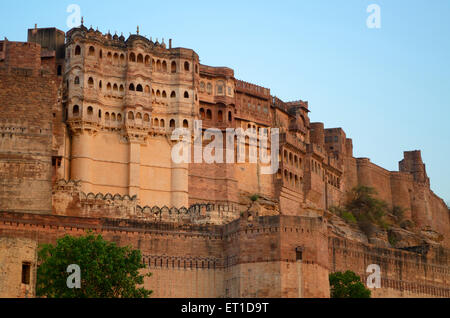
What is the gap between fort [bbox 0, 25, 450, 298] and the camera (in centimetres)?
4969

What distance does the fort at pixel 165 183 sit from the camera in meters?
49.7

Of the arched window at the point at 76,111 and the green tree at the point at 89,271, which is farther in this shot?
the arched window at the point at 76,111

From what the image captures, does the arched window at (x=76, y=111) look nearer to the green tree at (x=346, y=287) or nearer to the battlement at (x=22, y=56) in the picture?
the battlement at (x=22, y=56)

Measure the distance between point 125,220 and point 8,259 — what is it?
15599 millimetres

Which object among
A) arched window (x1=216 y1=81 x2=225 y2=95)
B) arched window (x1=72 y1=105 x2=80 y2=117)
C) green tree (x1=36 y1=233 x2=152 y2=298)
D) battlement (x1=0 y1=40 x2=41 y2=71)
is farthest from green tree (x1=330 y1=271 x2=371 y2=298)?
battlement (x1=0 y1=40 x2=41 y2=71)

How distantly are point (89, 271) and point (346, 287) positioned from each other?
1668 centimetres

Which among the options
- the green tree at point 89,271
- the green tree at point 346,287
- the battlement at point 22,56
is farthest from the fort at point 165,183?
the green tree at point 346,287

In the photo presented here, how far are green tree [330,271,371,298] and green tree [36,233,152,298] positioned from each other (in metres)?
13.3

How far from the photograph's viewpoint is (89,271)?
42.3 meters

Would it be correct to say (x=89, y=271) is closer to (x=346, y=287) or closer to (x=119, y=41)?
(x=346, y=287)

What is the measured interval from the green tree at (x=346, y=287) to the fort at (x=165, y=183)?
7.75 ft

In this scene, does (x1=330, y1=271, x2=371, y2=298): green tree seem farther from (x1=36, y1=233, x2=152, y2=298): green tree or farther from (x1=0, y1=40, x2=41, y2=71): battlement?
(x1=0, y1=40, x2=41, y2=71): battlement

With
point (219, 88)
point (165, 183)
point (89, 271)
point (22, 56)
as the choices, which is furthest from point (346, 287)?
point (22, 56)
